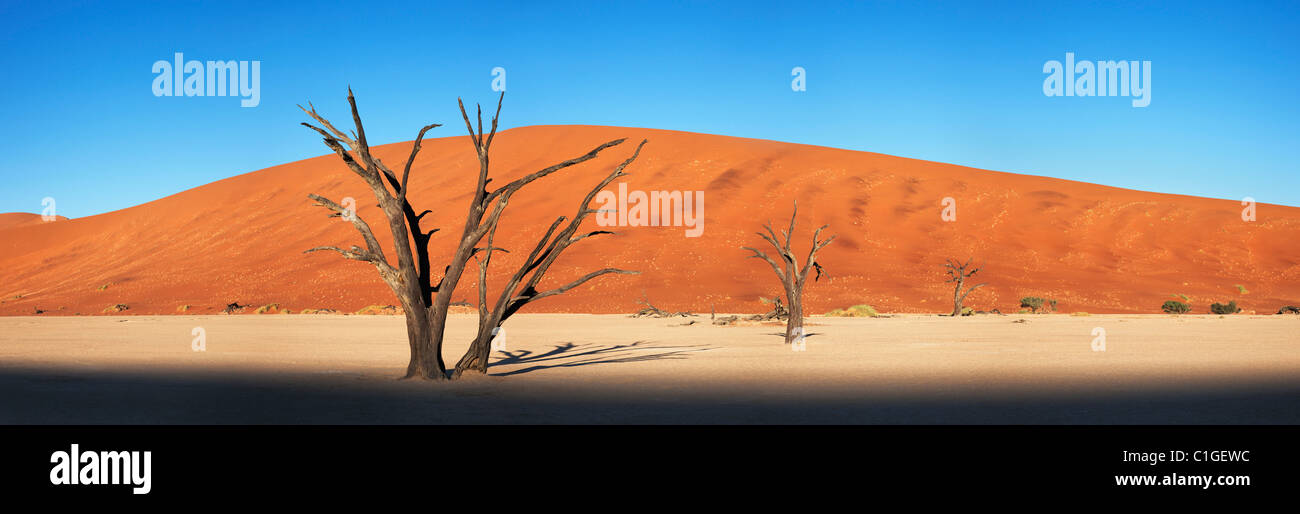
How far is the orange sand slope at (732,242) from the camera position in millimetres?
55188

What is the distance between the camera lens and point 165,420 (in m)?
9.63

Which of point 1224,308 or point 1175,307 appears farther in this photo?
point 1224,308

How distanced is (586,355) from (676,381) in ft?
20.1

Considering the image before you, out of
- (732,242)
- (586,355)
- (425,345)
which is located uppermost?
(732,242)

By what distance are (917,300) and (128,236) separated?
7303cm

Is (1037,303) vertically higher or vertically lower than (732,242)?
lower

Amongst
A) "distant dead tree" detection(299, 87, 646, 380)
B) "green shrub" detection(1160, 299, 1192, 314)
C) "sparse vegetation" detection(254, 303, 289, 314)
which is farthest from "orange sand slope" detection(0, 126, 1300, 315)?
"distant dead tree" detection(299, 87, 646, 380)

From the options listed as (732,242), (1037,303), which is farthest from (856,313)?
(732,242)

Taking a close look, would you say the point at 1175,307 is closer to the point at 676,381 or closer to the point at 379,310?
the point at 379,310

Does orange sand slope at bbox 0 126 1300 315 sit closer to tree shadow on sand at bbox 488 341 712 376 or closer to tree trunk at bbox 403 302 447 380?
tree shadow on sand at bbox 488 341 712 376

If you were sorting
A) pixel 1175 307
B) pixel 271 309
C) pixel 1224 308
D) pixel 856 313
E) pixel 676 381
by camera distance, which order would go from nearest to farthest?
pixel 676 381 → pixel 856 313 → pixel 1175 307 → pixel 1224 308 → pixel 271 309

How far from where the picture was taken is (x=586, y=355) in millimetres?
19781
